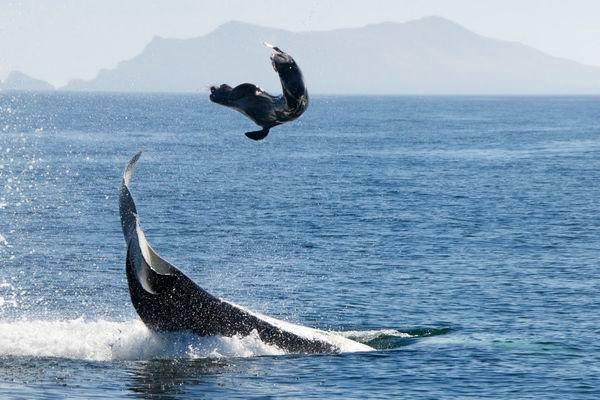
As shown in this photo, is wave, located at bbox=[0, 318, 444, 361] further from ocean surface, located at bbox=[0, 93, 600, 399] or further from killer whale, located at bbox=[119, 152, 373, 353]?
killer whale, located at bbox=[119, 152, 373, 353]

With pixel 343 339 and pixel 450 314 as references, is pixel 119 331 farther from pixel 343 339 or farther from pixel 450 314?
pixel 450 314

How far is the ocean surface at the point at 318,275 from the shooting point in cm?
3828

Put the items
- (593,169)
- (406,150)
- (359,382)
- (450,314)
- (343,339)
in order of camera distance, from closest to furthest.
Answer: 1. (359,382)
2. (343,339)
3. (450,314)
4. (593,169)
5. (406,150)

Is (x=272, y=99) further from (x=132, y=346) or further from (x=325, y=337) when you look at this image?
(x=325, y=337)

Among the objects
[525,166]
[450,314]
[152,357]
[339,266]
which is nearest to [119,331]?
[152,357]

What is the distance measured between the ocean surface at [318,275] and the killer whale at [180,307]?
1.74ft

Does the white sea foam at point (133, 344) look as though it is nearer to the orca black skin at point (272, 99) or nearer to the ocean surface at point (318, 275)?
the ocean surface at point (318, 275)

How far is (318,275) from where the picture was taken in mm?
60250

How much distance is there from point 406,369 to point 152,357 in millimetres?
8733

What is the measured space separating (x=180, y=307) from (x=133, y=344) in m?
2.54

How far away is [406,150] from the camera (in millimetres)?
162750

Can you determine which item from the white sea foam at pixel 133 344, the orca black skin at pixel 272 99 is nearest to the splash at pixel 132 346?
the white sea foam at pixel 133 344

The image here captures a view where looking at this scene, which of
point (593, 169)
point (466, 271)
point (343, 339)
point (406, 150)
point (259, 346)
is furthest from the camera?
point (406, 150)

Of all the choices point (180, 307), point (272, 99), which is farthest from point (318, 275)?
point (272, 99)
